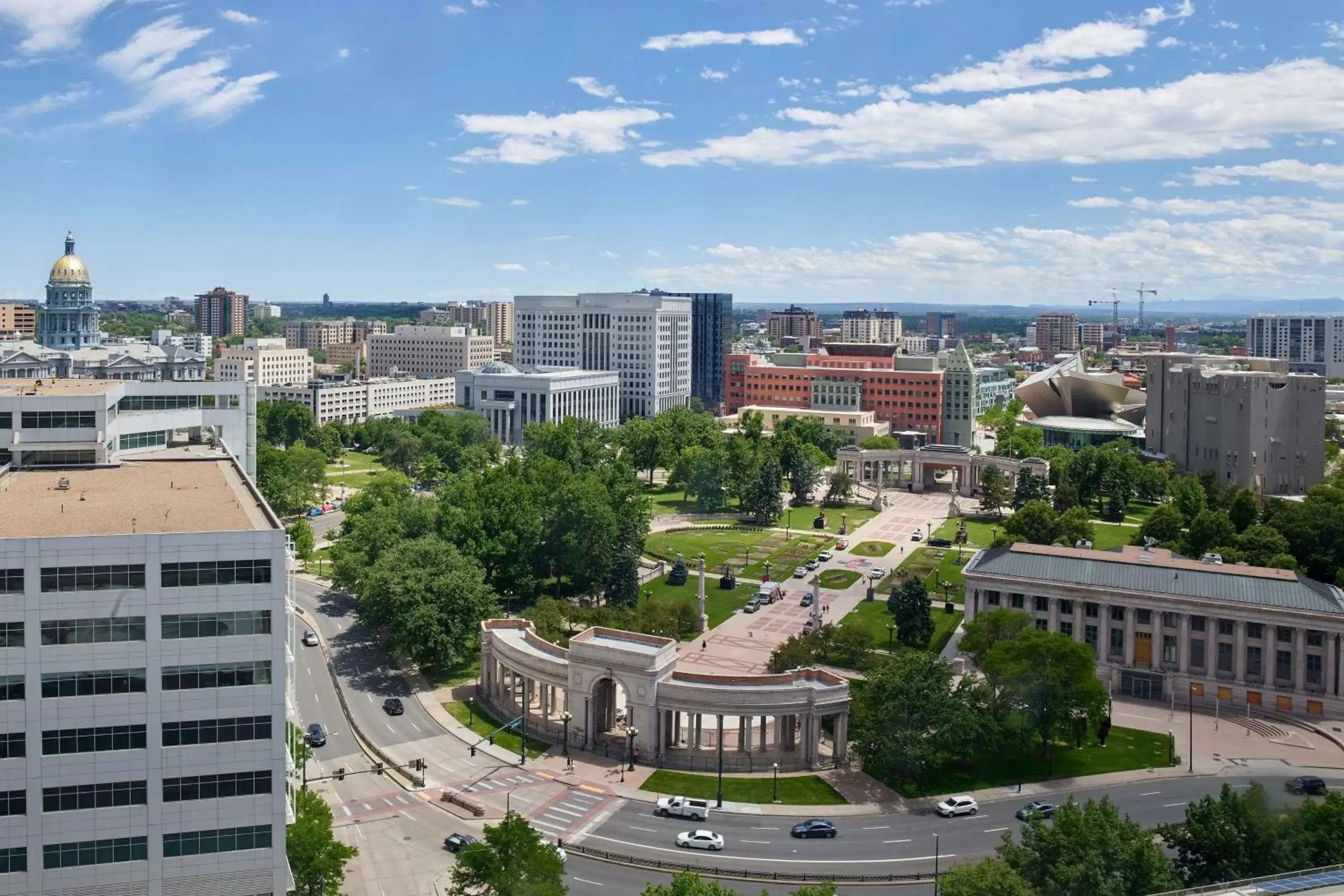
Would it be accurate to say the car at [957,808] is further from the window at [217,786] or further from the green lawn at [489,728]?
the window at [217,786]

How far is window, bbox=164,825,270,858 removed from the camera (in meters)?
41.1

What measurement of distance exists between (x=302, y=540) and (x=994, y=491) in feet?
285

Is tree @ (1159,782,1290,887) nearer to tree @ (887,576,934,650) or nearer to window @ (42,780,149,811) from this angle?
tree @ (887,576,934,650)

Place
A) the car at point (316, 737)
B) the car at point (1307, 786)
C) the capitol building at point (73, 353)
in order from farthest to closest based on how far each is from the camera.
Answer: the capitol building at point (73, 353)
the car at point (316, 737)
the car at point (1307, 786)

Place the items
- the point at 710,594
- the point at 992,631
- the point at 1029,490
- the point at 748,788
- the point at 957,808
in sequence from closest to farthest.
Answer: the point at 957,808 < the point at 748,788 < the point at 992,631 < the point at 710,594 < the point at 1029,490

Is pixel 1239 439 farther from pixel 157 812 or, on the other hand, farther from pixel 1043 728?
pixel 157 812

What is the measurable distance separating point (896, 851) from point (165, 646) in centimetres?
3780

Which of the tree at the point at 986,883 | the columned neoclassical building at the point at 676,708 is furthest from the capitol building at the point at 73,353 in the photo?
the tree at the point at 986,883

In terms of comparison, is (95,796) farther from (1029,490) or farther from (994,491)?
(1029,490)

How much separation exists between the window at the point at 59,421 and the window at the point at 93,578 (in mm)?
23788

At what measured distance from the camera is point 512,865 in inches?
1844

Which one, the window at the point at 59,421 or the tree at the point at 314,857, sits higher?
the window at the point at 59,421

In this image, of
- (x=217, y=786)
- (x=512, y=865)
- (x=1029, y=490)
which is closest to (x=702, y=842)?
(x=512, y=865)

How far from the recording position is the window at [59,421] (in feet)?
196
